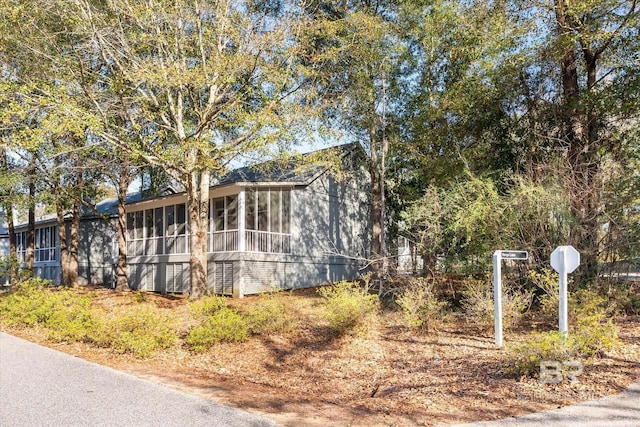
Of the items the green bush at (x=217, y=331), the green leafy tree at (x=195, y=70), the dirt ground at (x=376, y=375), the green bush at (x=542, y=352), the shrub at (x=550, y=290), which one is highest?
the green leafy tree at (x=195, y=70)

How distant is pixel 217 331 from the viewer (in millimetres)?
8859

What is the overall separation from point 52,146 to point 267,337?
10.3 meters

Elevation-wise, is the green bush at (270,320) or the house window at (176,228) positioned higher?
the house window at (176,228)

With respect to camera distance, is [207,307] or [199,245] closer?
[207,307]

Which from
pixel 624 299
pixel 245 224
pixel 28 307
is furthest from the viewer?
pixel 245 224

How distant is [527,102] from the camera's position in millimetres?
12555

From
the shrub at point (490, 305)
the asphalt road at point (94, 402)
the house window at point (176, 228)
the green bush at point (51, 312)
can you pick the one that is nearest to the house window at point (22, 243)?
the house window at point (176, 228)

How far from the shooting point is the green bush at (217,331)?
866 cm

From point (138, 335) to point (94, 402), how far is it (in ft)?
9.99

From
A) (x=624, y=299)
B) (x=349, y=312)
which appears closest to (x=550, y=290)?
(x=624, y=299)

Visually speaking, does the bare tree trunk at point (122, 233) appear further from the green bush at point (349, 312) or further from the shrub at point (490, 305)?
the shrub at point (490, 305)

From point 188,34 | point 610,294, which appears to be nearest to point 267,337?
point 610,294

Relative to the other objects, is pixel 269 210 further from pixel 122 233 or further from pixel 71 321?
pixel 71 321

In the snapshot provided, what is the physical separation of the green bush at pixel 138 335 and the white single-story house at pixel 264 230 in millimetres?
6065
